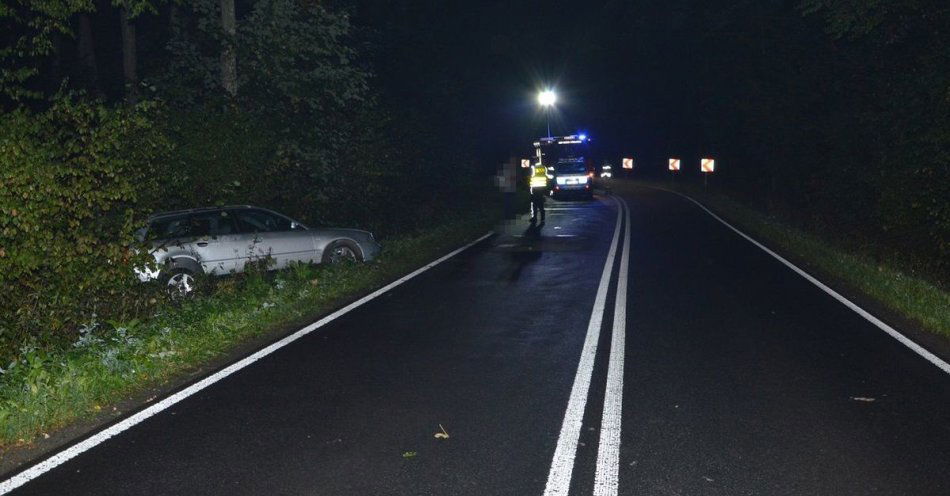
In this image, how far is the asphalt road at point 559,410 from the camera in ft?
18.5

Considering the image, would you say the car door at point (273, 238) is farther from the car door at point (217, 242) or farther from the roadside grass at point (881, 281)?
the roadside grass at point (881, 281)

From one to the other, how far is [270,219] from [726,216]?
68.0 feet

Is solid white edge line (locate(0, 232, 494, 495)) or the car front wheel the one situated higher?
the car front wheel

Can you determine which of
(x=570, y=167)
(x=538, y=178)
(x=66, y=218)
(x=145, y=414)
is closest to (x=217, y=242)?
(x=66, y=218)

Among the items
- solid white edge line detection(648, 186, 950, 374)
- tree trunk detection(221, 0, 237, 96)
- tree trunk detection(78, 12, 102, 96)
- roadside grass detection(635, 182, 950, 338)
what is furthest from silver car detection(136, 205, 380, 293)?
tree trunk detection(78, 12, 102, 96)

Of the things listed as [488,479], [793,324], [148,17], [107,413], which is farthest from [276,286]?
[148,17]

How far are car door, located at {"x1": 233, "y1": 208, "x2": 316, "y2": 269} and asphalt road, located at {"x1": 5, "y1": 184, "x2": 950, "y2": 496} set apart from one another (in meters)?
3.29

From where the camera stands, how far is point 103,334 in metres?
9.80

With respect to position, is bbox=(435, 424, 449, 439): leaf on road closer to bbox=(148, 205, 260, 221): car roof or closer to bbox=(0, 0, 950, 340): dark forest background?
bbox=(0, 0, 950, 340): dark forest background

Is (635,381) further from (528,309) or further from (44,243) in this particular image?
(44,243)

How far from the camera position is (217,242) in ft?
47.9

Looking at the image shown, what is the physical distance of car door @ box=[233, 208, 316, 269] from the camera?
49.7 feet

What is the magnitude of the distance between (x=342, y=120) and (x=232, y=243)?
8.79 metres

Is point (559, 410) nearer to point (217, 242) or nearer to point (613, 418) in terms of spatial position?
point (613, 418)
